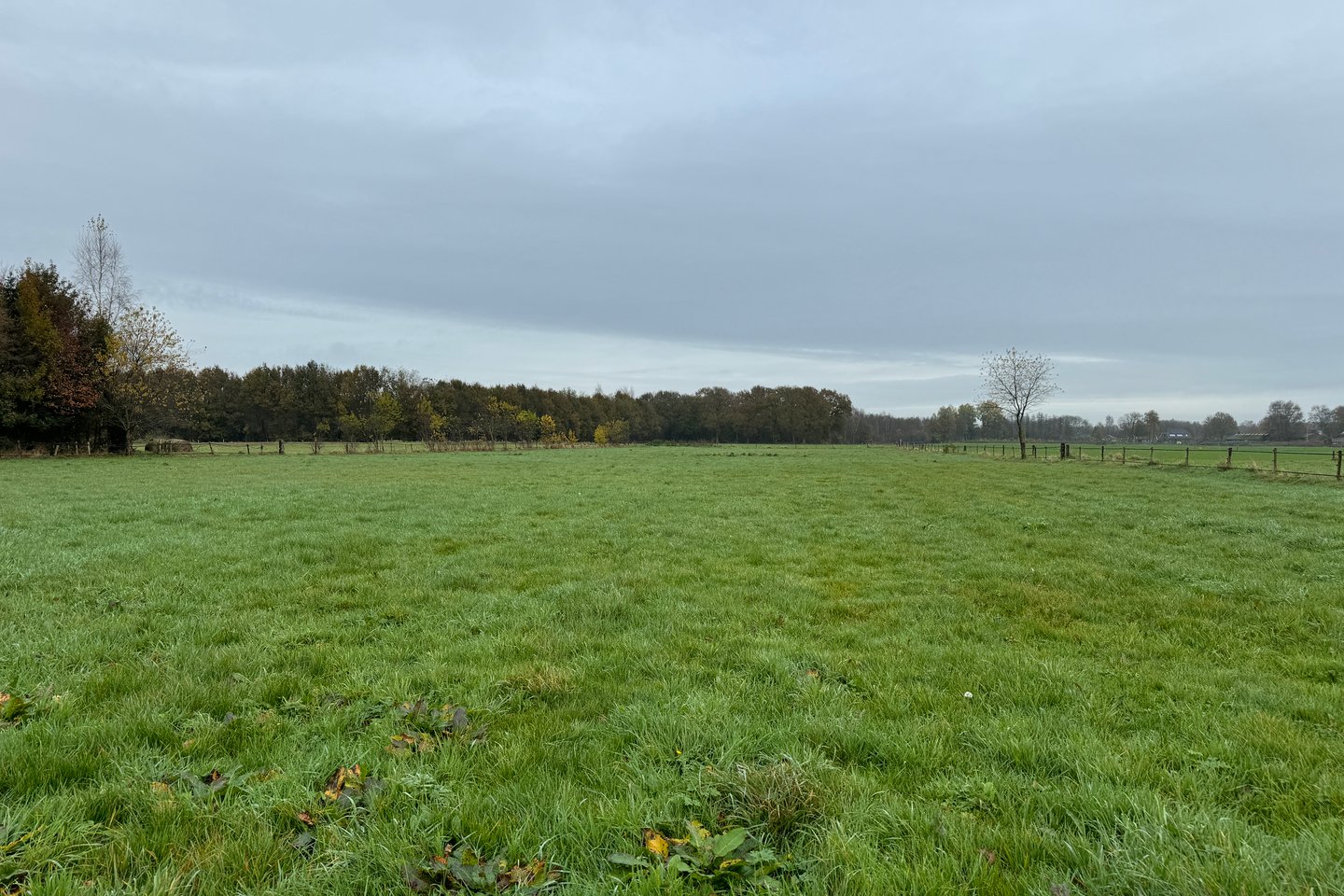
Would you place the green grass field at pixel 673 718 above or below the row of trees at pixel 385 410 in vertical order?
below

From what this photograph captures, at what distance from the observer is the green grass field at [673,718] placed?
2568 mm

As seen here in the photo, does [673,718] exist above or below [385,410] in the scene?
below

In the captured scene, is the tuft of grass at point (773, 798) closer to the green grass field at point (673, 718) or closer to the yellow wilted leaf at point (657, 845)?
the green grass field at point (673, 718)

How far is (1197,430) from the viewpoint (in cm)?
Result: 13938

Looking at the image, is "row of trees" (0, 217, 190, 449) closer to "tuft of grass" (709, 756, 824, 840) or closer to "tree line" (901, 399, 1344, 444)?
"tuft of grass" (709, 756, 824, 840)

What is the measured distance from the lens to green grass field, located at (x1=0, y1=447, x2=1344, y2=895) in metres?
2.57

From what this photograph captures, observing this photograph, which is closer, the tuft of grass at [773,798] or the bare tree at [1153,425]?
the tuft of grass at [773,798]

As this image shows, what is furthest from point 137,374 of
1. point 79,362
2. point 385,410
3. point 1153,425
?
point 1153,425

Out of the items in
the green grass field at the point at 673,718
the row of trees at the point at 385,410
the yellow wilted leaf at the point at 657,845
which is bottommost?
the green grass field at the point at 673,718

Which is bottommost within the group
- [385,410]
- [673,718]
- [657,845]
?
[673,718]

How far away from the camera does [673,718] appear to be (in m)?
3.96

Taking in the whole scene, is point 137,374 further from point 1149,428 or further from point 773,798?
point 1149,428

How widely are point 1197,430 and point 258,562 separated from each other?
18559cm

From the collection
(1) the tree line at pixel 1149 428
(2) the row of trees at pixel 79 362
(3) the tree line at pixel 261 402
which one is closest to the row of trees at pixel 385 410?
(3) the tree line at pixel 261 402
